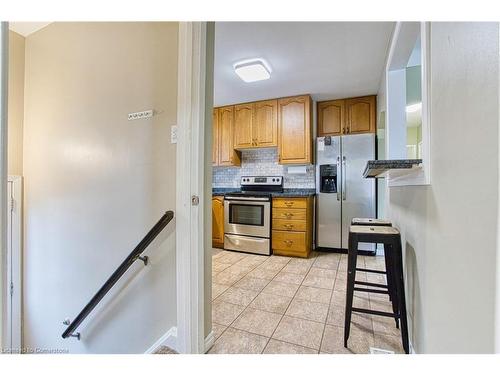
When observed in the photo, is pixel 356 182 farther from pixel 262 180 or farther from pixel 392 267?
pixel 392 267

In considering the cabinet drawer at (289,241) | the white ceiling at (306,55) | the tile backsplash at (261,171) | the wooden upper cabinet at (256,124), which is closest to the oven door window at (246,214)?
the cabinet drawer at (289,241)

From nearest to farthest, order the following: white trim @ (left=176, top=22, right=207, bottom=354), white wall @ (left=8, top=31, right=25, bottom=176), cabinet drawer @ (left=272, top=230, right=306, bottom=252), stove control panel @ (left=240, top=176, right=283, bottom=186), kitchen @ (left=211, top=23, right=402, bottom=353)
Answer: white trim @ (left=176, top=22, right=207, bottom=354) < kitchen @ (left=211, top=23, right=402, bottom=353) < white wall @ (left=8, top=31, right=25, bottom=176) < cabinet drawer @ (left=272, top=230, right=306, bottom=252) < stove control panel @ (left=240, top=176, right=283, bottom=186)

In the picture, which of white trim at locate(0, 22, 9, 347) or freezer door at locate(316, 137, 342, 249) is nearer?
white trim at locate(0, 22, 9, 347)

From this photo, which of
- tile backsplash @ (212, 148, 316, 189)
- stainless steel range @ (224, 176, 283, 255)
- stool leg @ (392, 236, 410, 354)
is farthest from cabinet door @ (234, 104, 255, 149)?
stool leg @ (392, 236, 410, 354)

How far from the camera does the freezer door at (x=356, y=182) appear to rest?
3285 millimetres

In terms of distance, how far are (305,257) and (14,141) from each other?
348 cm

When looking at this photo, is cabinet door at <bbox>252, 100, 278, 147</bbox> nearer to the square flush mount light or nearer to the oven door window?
the square flush mount light

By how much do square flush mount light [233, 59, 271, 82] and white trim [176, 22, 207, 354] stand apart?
4.56 ft

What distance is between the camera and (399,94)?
2.30 meters

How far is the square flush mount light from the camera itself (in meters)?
2.57

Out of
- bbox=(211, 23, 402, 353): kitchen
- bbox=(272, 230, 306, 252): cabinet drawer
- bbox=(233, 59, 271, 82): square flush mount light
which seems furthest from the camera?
bbox=(272, 230, 306, 252): cabinet drawer

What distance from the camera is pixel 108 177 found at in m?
1.67

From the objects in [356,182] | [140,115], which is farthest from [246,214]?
[140,115]
